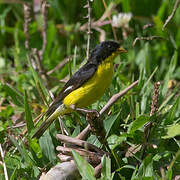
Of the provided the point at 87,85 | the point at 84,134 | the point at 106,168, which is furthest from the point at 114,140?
the point at 87,85

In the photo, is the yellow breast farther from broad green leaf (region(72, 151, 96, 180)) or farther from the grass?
broad green leaf (region(72, 151, 96, 180))

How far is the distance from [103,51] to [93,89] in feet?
1.29

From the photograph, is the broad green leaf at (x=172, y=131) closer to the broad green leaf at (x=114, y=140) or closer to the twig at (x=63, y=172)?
the broad green leaf at (x=114, y=140)

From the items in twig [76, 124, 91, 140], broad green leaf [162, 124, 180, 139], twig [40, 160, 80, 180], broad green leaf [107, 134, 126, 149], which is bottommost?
twig [40, 160, 80, 180]

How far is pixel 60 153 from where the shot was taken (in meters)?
2.99

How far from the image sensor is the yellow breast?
3.25 m

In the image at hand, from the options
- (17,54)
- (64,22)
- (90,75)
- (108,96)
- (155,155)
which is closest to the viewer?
(155,155)

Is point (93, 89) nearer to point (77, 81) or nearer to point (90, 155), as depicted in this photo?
point (77, 81)

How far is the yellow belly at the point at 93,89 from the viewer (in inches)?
128

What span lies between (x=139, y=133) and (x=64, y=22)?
298 centimetres

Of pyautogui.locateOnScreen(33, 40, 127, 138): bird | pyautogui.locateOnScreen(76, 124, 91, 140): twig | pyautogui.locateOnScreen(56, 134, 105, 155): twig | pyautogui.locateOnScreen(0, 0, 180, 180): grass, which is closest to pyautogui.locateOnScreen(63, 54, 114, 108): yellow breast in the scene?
pyautogui.locateOnScreen(33, 40, 127, 138): bird

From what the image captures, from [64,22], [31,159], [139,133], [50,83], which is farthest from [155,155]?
[64,22]

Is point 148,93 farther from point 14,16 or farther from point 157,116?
point 14,16

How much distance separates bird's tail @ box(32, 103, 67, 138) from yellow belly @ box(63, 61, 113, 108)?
2.2 inches
